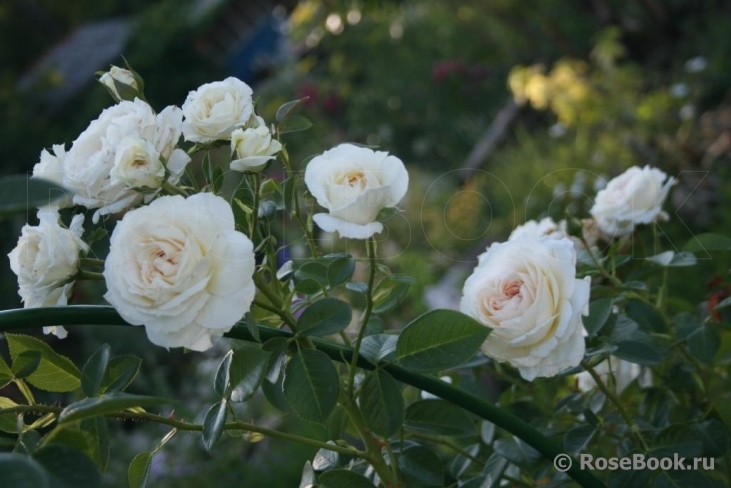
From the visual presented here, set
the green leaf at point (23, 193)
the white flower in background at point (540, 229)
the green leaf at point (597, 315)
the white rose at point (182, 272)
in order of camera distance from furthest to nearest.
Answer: the white flower in background at point (540, 229)
the green leaf at point (597, 315)
the white rose at point (182, 272)
the green leaf at point (23, 193)

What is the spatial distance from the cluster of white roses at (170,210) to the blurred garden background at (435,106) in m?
0.36

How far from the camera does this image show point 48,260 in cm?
58

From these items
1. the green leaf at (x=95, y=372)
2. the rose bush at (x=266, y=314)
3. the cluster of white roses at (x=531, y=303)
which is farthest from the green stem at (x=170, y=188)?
the cluster of white roses at (x=531, y=303)

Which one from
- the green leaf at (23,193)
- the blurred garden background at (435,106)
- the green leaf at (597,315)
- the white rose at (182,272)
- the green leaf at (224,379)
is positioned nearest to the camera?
the green leaf at (23,193)

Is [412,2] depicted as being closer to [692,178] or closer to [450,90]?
[450,90]

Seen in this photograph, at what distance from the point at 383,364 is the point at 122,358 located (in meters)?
0.19

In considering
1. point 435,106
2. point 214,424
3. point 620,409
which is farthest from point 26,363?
point 435,106

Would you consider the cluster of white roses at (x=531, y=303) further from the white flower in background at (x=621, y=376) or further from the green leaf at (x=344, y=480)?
the white flower in background at (x=621, y=376)

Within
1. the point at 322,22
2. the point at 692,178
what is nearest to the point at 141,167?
the point at 692,178

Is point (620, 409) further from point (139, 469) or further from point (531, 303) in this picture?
point (139, 469)

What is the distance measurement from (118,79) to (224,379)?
24 centimetres

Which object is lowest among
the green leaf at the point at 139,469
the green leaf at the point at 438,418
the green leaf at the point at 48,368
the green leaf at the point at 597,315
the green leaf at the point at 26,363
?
the green leaf at the point at 438,418

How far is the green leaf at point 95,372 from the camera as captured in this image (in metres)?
0.58

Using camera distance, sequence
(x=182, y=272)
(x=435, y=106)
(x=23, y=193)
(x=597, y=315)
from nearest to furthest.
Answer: (x=23, y=193) < (x=182, y=272) < (x=597, y=315) < (x=435, y=106)
